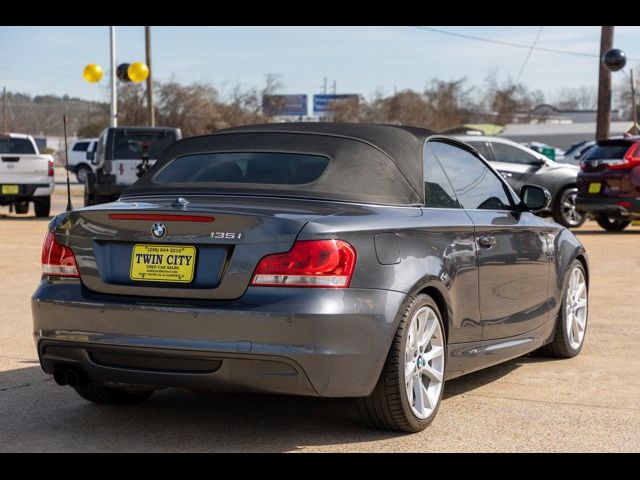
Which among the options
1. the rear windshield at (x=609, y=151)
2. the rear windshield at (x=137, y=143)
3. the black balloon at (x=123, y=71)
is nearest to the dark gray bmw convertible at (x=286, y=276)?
the rear windshield at (x=609, y=151)

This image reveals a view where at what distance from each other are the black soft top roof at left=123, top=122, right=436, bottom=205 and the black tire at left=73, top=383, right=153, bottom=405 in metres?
1.03

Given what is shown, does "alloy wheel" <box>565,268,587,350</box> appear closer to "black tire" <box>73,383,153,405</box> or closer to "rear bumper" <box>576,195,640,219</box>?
"black tire" <box>73,383,153,405</box>

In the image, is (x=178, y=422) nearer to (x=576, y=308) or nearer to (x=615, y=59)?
(x=576, y=308)

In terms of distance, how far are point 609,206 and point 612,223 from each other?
171 cm

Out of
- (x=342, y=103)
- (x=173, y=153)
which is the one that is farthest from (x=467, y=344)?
(x=342, y=103)

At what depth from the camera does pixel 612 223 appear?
20.9 m

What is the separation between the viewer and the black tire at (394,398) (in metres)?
5.28

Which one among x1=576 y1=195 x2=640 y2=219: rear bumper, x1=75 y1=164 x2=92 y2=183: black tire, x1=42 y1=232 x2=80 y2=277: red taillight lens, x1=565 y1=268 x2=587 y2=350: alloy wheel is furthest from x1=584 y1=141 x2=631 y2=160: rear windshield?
x1=75 y1=164 x2=92 y2=183: black tire

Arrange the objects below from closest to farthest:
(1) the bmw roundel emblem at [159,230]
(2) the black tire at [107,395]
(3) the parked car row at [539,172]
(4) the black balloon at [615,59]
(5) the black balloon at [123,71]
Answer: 1. (1) the bmw roundel emblem at [159,230]
2. (2) the black tire at [107,395]
3. (3) the parked car row at [539,172]
4. (4) the black balloon at [615,59]
5. (5) the black balloon at [123,71]

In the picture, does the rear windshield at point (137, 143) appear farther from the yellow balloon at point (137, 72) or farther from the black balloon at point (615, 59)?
the black balloon at point (615, 59)

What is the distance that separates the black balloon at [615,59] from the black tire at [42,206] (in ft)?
42.8

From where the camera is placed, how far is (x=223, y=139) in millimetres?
6324
